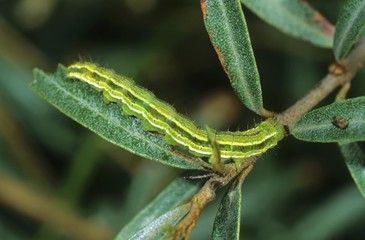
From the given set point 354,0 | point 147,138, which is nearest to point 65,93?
point 147,138

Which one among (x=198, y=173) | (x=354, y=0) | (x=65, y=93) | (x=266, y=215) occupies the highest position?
(x=266, y=215)

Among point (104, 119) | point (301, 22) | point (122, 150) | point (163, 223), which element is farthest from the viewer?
point (122, 150)

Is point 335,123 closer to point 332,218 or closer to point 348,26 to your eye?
point 348,26

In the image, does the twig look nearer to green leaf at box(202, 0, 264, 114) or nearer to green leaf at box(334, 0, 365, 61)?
green leaf at box(334, 0, 365, 61)

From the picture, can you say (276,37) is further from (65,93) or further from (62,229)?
(65,93)

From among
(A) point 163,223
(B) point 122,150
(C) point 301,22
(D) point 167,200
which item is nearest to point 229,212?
(A) point 163,223

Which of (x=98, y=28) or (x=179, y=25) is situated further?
(x=98, y=28)
